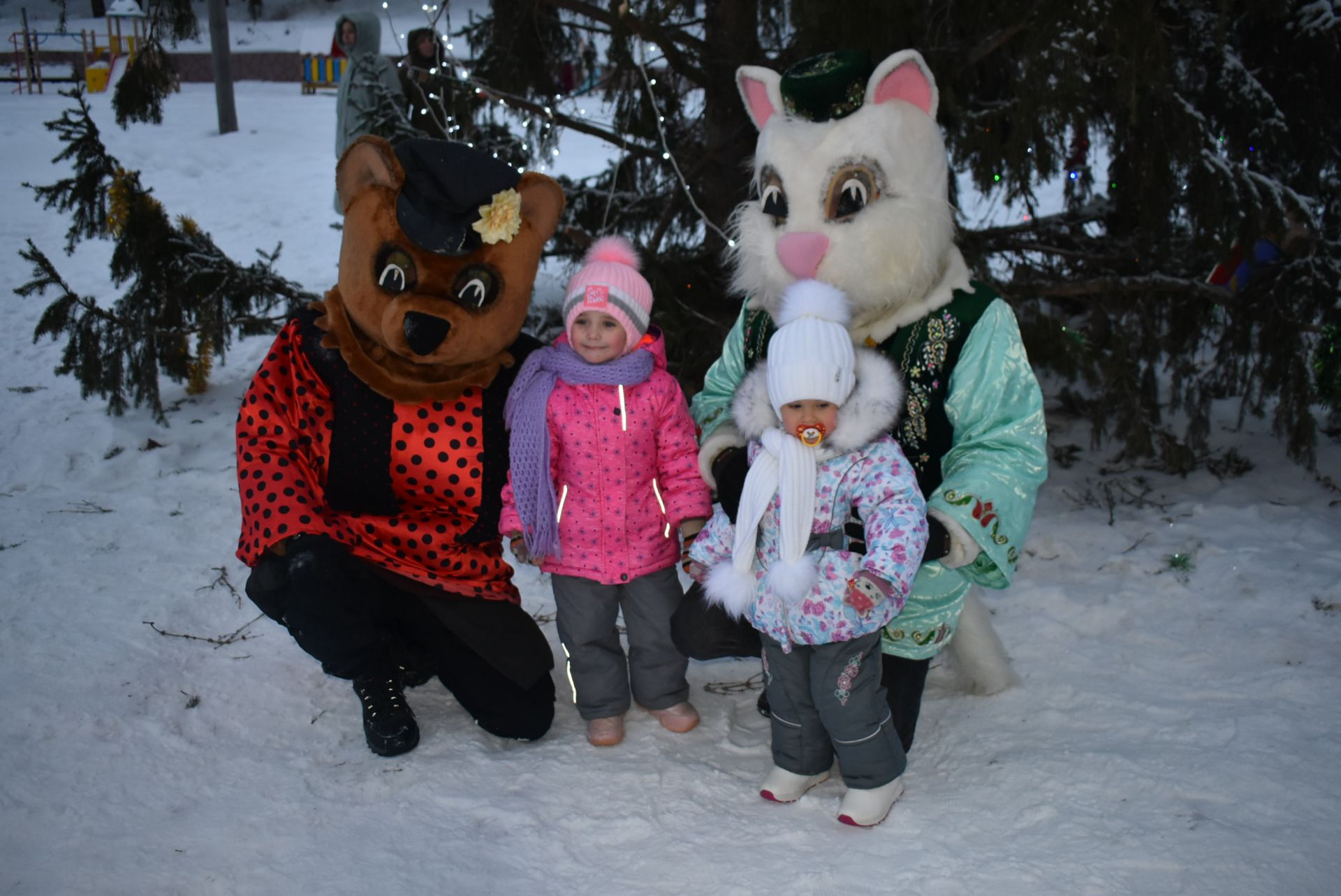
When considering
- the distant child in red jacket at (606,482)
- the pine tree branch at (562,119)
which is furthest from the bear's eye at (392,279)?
the pine tree branch at (562,119)

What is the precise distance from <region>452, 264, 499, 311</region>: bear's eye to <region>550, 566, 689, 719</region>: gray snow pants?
692 mm

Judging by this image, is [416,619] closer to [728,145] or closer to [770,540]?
[770,540]

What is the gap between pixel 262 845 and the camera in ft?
6.77

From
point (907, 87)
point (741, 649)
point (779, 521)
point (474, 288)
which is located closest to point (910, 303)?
point (907, 87)

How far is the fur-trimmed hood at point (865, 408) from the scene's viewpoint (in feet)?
6.75

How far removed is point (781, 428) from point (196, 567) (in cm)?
217

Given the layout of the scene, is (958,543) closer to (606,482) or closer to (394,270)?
(606,482)

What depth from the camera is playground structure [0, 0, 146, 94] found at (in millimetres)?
12430

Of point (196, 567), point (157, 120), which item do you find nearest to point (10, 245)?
point (157, 120)

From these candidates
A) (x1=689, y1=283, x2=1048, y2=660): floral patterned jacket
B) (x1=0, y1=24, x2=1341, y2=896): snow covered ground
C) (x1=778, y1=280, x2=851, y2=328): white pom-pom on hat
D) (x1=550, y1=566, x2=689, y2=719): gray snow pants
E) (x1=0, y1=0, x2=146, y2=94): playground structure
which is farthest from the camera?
(x1=0, y1=0, x2=146, y2=94): playground structure

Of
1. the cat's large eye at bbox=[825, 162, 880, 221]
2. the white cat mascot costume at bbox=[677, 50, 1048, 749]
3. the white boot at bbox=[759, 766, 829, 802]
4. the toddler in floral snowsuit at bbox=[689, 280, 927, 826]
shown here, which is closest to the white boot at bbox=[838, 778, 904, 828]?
the toddler in floral snowsuit at bbox=[689, 280, 927, 826]

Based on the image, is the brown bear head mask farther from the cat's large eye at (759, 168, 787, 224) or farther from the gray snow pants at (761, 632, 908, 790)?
the gray snow pants at (761, 632, 908, 790)

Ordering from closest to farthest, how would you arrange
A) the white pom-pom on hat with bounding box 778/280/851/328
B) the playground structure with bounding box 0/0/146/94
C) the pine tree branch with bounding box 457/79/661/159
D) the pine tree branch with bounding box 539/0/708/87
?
the white pom-pom on hat with bounding box 778/280/851/328 < the pine tree branch with bounding box 539/0/708/87 < the pine tree branch with bounding box 457/79/661/159 < the playground structure with bounding box 0/0/146/94

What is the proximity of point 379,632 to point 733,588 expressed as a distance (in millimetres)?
989
